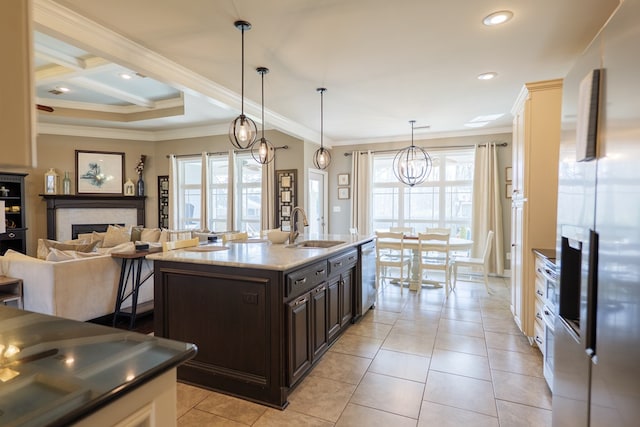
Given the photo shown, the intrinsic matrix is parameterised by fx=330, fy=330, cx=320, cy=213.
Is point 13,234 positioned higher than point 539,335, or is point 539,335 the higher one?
point 13,234

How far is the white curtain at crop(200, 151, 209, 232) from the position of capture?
6.91 metres

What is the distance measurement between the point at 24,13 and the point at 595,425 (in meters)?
1.97

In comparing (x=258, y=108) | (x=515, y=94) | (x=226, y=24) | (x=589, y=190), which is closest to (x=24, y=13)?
(x=589, y=190)

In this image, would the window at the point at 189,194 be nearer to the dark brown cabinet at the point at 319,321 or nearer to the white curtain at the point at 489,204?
the dark brown cabinet at the point at 319,321

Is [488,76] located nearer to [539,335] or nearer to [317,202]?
[539,335]

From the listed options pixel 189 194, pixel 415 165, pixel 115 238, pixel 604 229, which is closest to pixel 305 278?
pixel 604 229

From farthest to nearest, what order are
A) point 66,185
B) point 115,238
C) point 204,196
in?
point 204,196, point 66,185, point 115,238

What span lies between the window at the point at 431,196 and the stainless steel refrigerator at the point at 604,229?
510cm

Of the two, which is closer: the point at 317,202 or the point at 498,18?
the point at 498,18

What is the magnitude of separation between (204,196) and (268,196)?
1.54 meters

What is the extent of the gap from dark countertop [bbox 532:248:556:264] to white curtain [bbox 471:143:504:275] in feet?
10.2

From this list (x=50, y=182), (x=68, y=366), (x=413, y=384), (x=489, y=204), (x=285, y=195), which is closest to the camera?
(x=68, y=366)

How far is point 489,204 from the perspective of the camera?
596cm

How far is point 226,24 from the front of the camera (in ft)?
8.52
